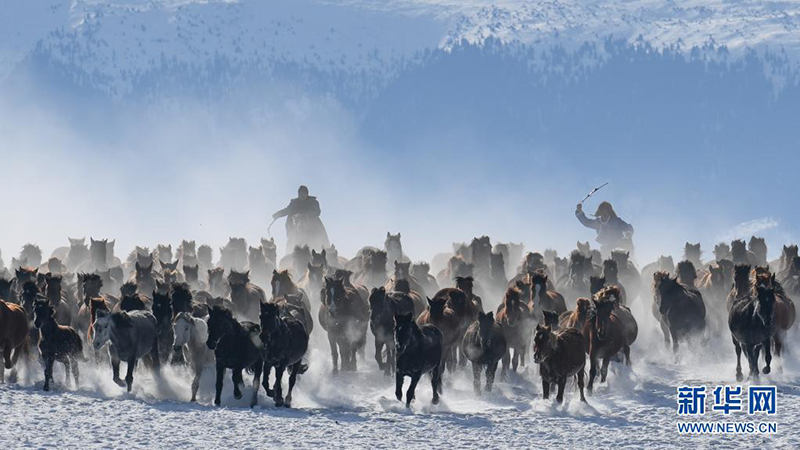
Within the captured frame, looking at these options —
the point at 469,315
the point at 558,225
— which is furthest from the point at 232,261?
the point at 558,225

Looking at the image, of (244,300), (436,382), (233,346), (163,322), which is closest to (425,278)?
(244,300)

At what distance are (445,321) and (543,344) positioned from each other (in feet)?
9.95

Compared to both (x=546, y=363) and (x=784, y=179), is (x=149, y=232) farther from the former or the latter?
(x=546, y=363)

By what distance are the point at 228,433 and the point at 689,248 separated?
22.6 meters

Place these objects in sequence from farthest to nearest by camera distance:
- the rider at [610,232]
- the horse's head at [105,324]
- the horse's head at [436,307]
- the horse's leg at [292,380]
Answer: the rider at [610,232], the horse's head at [436,307], the horse's head at [105,324], the horse's leg at [292,380]

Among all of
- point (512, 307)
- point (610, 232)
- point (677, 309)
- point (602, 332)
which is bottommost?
point (602, 332)

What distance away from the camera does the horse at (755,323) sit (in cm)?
2302

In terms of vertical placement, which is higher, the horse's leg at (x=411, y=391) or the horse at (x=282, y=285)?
the horse at (x=282, y=285)

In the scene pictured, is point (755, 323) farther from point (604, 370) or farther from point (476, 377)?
point (476, 377)

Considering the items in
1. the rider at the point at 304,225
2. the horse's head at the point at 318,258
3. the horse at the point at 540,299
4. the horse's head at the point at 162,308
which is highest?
the rider at the point at 304,225

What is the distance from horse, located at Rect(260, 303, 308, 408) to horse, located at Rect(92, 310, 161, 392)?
2.27 meters

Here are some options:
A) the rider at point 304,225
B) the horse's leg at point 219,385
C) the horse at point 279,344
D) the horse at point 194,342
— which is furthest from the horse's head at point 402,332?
the rider at point 304,225

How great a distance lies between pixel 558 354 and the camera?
21234mm

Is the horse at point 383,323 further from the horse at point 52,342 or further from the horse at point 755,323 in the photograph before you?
the horse at point 755,323
